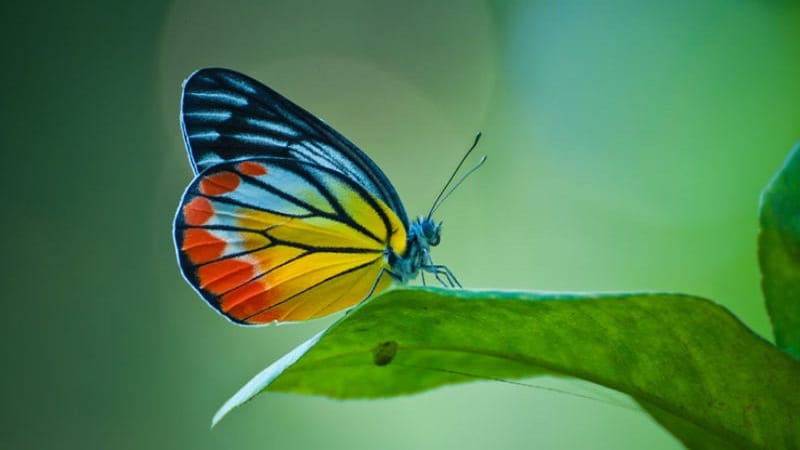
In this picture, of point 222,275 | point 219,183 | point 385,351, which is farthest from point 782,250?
point 219,183

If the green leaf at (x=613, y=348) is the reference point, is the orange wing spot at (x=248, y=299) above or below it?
below

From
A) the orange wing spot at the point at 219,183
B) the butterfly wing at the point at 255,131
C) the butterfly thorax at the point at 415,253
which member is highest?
the butterfly wing at the point at 255,131

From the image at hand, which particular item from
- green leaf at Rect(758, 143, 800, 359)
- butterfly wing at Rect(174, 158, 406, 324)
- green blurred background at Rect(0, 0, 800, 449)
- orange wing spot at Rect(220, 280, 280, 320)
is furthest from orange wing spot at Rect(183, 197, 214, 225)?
green leaf at Rect(758, 143, 800, 359)

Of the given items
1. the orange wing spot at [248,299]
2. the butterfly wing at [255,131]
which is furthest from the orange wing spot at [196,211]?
the orange wing spot at [248,299]

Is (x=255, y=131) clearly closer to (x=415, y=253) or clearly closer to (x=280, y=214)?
(x=280, y=214)

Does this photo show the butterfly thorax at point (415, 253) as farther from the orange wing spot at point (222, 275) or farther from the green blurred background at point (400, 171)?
the green blurred background at point (400, 171)

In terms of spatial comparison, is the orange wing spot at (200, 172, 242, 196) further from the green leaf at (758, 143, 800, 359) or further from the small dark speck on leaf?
the green leaf at (758, 143, 800, 359)
